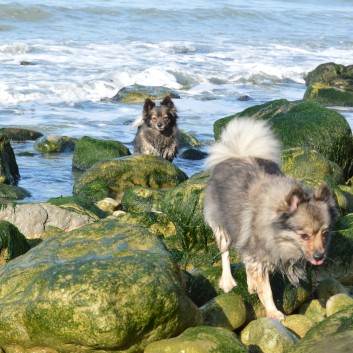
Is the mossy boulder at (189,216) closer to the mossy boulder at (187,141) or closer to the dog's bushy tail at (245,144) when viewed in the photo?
the dog's bushy tail at (245,144)

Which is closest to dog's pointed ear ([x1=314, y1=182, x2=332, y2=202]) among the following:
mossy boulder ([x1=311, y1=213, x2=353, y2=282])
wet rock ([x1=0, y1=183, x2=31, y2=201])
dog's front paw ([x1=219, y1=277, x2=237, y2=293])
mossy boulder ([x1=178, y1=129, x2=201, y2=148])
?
dog's front paw ([x1=219, y1=277, x2=237, y2=293])

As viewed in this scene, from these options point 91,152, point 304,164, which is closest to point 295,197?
point 304,164

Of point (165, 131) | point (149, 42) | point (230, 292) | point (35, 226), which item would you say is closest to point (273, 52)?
point (149, 42)

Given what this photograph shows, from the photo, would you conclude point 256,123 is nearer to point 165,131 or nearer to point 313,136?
point 313,136

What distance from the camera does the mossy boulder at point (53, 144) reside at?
14.9 metres

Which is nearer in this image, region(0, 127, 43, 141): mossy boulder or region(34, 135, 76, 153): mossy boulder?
region(34, 135, 76, 153): mossy boulder

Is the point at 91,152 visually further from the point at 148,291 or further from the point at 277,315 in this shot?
the point at 148,291

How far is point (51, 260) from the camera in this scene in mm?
6215

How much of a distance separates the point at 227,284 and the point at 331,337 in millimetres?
1819

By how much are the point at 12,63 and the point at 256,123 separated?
1984 centimetres

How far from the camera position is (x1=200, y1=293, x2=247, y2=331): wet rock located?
630 centimetres

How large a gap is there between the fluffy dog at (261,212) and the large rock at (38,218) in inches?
99.6

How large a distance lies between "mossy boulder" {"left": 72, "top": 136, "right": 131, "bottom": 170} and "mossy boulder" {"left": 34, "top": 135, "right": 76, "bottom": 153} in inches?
43.9

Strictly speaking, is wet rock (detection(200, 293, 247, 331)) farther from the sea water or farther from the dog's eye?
the sea water
